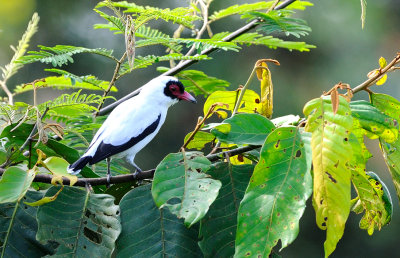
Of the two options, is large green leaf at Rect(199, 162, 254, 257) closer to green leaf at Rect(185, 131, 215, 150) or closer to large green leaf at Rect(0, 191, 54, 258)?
green leaf at Rect(185, 131, 215, 150)

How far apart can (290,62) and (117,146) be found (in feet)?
21.4

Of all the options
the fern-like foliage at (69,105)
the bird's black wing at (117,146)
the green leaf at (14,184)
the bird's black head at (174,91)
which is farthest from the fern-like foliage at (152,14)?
the bird's black head at (174,91)

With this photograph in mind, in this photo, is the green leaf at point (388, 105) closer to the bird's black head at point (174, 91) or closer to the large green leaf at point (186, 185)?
the large green leaf at point (186, 185)

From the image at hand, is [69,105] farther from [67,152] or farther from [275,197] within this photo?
[275,197]

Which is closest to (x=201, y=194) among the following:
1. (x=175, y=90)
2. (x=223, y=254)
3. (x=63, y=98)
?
(x=223, y=254)

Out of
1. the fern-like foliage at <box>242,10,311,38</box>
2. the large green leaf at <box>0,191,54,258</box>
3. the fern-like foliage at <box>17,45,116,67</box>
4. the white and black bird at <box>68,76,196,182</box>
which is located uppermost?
the fern-like foliage at <box>242,10,311,38</box>

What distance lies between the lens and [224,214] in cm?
162

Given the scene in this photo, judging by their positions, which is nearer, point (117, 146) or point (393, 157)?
point (393, 157)

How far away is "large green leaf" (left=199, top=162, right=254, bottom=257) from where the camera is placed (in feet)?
5.19

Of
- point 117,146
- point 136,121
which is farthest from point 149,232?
point 136,121

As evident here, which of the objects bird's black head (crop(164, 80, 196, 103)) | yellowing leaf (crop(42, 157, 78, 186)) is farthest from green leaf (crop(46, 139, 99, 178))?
bird's black head (crop(164, 80, 196, 103))

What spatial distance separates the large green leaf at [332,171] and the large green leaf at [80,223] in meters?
0.60

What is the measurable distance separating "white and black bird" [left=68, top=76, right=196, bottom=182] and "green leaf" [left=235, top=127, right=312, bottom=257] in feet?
4.32

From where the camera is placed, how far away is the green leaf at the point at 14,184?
4.74ft
